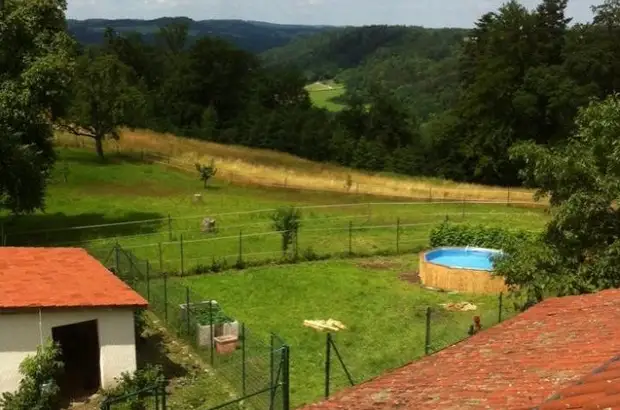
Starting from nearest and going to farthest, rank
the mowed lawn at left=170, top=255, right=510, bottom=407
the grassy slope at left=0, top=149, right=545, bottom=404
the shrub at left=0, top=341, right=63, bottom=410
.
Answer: the shrub at left=0, top=341, right=63, bottom=410 → the mowed lawn at left=170, top=255, right=510, bottom=407 → the grassy slope at left=0, top=149, right=545, bottom=404

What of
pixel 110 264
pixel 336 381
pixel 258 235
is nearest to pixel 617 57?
pixel 258 235

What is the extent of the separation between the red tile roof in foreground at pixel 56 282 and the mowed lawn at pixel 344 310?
17.2 feet

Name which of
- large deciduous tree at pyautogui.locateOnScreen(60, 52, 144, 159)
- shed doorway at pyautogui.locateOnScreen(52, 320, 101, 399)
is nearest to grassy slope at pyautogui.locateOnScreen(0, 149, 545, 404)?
large deciduous tree at pyautogui.locateOnScreen(60, 52, 144, 159)

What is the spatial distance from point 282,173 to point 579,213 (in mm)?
46081

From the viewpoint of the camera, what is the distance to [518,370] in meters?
10.2

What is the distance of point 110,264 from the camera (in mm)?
31109

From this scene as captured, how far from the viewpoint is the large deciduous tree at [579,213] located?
18281mm

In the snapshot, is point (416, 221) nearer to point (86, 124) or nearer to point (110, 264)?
point (110, 264)

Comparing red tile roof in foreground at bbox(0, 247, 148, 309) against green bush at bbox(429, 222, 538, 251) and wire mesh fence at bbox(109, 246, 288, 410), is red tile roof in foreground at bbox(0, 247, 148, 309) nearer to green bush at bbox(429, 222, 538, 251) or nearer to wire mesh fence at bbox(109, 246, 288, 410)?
wire mesh fence at bbox(109, 246, 288, 410)

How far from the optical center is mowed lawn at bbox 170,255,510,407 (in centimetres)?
2156

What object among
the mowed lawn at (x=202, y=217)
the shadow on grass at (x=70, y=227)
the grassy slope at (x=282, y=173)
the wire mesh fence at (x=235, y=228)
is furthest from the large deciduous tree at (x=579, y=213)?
the grassy slope at (x=282, y=173)

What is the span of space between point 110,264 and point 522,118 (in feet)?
155

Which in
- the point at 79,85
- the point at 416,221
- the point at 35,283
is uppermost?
the point at 79,85

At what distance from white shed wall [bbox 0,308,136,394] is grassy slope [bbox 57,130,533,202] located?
36.5 meters
